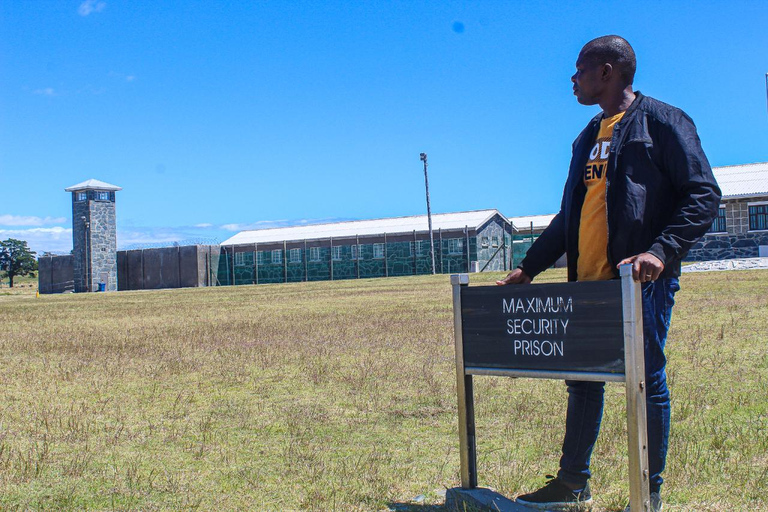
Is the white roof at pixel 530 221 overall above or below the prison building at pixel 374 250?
above

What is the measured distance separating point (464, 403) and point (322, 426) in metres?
2.22

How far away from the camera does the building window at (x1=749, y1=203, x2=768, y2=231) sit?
1367 inches

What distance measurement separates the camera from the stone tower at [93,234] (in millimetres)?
50031

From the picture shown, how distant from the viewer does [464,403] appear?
12.3ft

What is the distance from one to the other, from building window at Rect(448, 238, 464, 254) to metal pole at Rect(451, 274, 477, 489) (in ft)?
141

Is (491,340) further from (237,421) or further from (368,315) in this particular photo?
(368,315)

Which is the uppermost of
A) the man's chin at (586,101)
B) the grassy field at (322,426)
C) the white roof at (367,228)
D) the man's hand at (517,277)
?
the white roof at (367,228)

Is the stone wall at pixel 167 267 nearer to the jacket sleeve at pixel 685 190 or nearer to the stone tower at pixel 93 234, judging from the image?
the stone tower at pixel 93 234

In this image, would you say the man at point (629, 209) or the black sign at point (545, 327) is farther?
the man at point (629, 209)

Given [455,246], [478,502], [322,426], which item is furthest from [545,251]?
[455,246]

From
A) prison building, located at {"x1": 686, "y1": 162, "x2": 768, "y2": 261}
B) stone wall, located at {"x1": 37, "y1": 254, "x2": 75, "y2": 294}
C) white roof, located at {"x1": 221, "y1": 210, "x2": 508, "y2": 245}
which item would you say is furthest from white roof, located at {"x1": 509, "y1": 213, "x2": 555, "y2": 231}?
stone wall, located at {"x1": 37, "y1": 254, "x2": 75, "y2": 294}

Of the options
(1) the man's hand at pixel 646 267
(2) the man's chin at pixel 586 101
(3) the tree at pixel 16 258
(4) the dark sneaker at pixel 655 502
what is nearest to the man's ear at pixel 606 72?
(2) the man's chin at pixel 586 101

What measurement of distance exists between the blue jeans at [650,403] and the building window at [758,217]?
34.8 meters

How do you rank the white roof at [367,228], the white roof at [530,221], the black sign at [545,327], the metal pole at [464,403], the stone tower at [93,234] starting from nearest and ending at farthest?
the black sign at [545,327] → the metal pole at [464,403] → the white roof at [367,228] → the stone tower at [93,234] → the white roof at [530,221]
